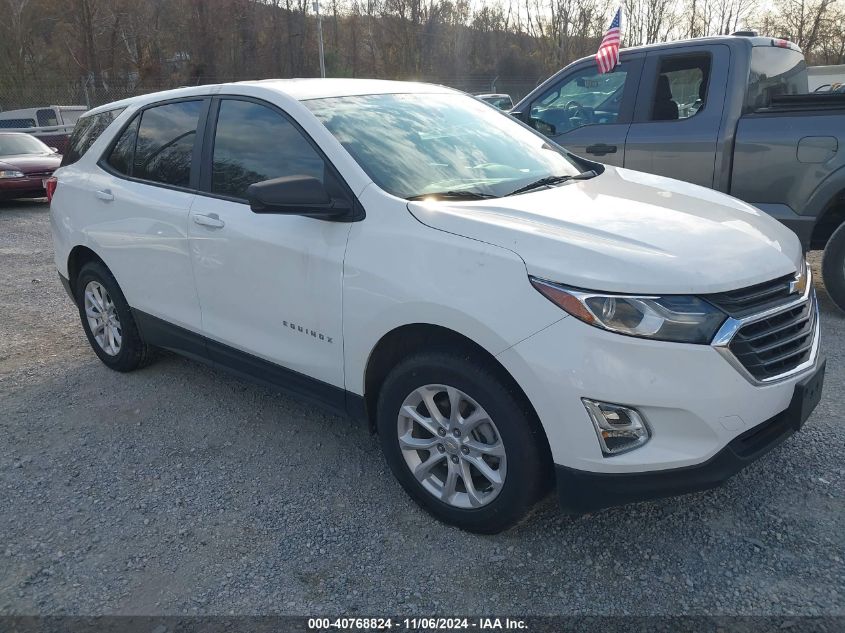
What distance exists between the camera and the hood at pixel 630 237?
2299mm

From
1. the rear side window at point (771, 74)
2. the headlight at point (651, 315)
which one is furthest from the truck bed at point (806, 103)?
the headlight at point (651, 315)

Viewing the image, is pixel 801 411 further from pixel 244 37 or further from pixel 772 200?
pixel 244 37

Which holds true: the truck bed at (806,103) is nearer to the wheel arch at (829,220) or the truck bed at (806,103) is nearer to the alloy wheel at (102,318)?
the wheel arch at (829,220)

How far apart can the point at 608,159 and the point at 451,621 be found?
15.2 feet

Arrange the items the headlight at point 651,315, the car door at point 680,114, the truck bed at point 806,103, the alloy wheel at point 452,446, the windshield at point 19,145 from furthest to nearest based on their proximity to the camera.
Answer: the windshield at point 19,145 < the car door at point 680,114 < the truck bed at point 806,103 < the alloy wheel at point 452,446 < the headlight at point 651,315

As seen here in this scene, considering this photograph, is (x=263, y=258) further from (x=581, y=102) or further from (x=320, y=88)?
(x=581, y=102)

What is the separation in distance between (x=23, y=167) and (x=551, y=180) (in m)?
12.6

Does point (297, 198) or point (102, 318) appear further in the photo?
point (102, 318)

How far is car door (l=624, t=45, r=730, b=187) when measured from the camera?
17.7ft

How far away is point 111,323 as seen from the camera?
15.0 feet

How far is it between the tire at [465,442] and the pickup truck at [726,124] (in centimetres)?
355

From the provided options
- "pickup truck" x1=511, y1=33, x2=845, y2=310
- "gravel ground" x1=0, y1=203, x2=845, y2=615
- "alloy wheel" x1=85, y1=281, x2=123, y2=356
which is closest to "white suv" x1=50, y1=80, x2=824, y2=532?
"gravel ground" x1=0, y1=203, x2=845, y2=615

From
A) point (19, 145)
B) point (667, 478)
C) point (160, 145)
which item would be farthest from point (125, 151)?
point (19, 145)

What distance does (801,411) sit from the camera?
2.51 metres
